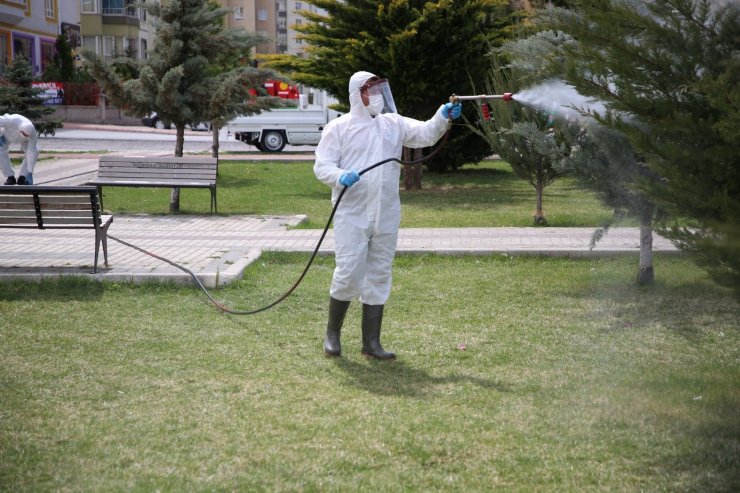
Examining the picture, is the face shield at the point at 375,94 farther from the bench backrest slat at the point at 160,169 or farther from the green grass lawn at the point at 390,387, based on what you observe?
the bench backrest slat at the point at 160,169

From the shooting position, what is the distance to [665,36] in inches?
152

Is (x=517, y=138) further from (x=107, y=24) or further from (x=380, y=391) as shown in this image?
(x=107, y=24)

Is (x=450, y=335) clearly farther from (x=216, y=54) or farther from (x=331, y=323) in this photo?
Answer: (x=216, y=54)

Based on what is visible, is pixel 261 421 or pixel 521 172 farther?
pixel 521 172

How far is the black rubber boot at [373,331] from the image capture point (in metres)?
6.27

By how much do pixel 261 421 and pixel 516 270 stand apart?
4994mm

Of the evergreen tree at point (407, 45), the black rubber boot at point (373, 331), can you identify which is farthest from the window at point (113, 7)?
the black rubber boot at point (373, 331)

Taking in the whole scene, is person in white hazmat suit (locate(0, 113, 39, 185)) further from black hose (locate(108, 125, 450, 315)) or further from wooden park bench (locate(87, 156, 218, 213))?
black hose (locate(108, 125, 450, 315))

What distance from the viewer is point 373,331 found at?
629cm

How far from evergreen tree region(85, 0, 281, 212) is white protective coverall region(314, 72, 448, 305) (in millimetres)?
8871

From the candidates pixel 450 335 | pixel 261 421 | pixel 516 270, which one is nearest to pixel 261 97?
pixel 516 270

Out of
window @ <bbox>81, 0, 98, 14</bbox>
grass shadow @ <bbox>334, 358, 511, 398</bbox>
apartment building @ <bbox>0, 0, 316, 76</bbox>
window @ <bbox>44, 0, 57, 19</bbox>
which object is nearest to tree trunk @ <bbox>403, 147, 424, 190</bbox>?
grass shadow @ <bbox>334, 358, 511, 398</bbox>

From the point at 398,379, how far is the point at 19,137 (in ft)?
25.7

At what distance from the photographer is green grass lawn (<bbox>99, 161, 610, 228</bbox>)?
1373 cm
